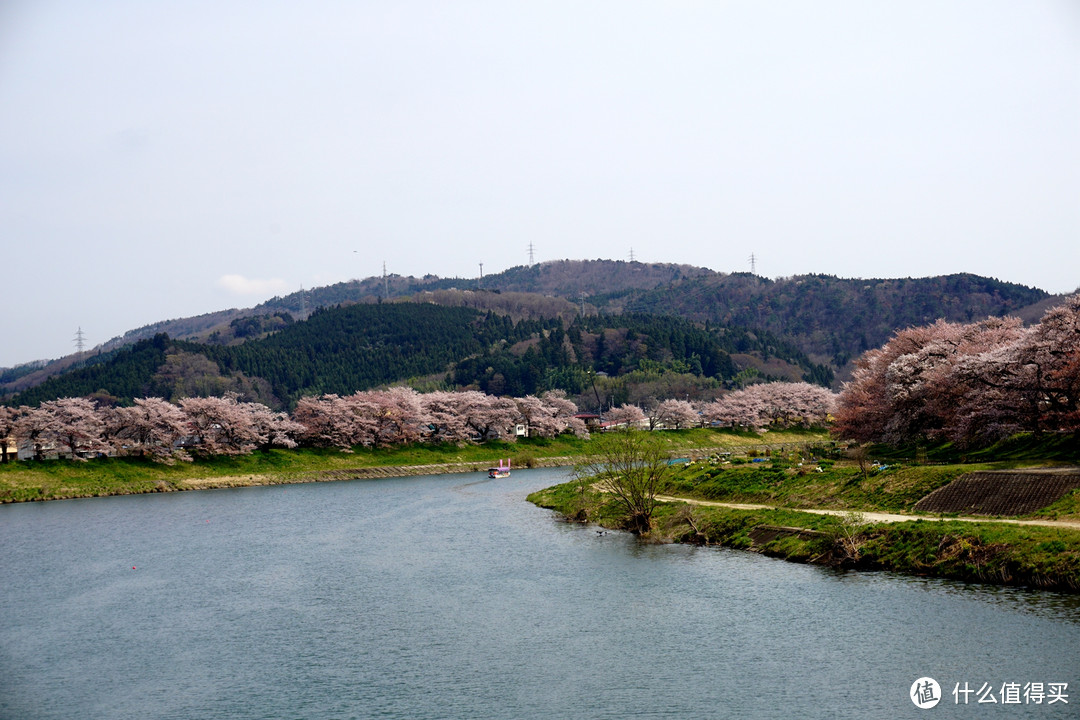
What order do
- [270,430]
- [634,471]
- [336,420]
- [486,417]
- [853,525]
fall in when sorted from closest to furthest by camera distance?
[853,525]
[634,471]
[270,430]
[336,420]
[486,417]

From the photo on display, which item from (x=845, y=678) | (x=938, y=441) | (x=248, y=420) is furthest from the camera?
(x=248, y=420)

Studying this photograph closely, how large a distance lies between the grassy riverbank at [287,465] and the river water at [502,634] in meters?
24.5

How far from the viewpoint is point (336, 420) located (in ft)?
328

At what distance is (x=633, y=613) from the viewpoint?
103 feet

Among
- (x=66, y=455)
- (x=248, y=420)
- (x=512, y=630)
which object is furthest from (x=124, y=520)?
(x=512, y=630)

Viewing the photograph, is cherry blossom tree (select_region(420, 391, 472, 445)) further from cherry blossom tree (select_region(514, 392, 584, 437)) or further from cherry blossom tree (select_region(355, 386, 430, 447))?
cherry blossom tree (select_region(514, 392, 584, 437))

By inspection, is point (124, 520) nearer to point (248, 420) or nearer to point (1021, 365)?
point (248, 420)

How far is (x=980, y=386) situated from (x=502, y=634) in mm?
30937

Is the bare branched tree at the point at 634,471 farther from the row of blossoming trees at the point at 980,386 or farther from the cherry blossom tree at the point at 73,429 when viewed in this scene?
the cherry blossom tree at the point at 73,429

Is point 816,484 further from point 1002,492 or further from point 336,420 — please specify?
point 336,420

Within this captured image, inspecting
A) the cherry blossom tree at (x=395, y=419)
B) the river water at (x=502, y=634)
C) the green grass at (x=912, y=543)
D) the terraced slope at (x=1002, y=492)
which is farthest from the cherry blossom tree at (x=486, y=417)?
the terraced slope at (x=1002, y=492)

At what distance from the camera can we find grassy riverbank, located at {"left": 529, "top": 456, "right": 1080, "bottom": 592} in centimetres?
3036

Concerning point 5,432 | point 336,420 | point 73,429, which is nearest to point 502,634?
point 73,429

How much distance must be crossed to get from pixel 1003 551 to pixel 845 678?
10.9m
